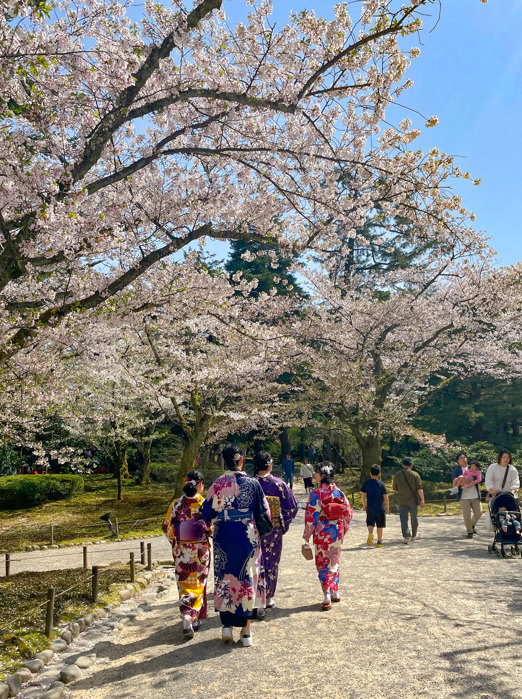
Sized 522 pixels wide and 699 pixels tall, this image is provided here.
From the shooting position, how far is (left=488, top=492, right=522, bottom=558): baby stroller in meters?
8.12

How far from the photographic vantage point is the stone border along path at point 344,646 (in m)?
3.59

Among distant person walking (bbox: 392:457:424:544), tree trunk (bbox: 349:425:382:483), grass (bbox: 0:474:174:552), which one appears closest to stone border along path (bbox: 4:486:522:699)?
distant person walking (bbox: 392:457:424:544)

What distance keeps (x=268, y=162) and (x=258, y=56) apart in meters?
1.22

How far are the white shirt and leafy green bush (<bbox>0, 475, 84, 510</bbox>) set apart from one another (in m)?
17.6

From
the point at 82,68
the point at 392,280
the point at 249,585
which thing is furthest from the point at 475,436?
the point at 82,68

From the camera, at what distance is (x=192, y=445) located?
1581cm

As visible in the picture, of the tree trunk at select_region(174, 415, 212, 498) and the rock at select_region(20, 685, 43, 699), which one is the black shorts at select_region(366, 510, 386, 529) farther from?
the tree trunk at select_region(174, 415, 212, 498)

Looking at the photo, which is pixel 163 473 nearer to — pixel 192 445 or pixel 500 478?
pixel 192 445

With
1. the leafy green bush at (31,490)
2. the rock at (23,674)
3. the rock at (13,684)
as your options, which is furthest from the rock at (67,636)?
the leafy green bush at (31,490)

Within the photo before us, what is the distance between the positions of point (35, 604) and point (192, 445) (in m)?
9.69

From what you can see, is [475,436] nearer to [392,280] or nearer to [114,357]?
[392,280]

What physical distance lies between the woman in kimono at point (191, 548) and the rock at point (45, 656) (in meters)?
1.21

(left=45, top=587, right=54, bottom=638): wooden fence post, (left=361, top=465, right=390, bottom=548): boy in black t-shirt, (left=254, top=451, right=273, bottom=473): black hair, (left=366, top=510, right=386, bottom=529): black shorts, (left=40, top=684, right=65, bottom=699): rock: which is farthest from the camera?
(left=366, top=510, right=386, bottom=529): black shorts

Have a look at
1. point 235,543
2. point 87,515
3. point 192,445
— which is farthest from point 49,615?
point 87,515
